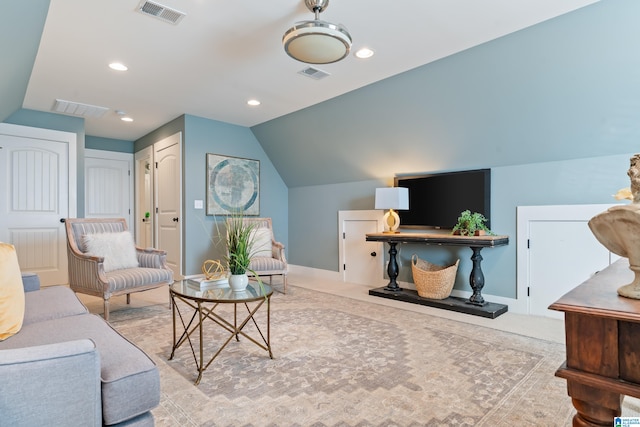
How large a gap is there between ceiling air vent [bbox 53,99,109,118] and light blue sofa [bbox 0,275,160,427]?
3845mm

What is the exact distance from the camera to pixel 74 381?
101 cm

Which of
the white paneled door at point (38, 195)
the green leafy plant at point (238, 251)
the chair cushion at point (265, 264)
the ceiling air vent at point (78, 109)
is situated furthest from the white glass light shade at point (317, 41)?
the white paneled door at point (38, 195)

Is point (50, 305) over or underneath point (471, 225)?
underneath

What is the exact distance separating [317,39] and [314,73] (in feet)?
4.01

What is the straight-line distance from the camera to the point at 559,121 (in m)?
2.96

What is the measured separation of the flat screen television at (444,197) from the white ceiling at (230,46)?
126cm

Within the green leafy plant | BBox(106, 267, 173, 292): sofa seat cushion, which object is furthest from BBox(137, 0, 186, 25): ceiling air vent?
BBox(106, 267, 173, 292): sofa seat cushion

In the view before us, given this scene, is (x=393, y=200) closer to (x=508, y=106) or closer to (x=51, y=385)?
(x=508, y=106)

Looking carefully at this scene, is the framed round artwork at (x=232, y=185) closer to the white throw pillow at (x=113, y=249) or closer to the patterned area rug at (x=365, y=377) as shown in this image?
the white throw pillow at (x=113, y=249)

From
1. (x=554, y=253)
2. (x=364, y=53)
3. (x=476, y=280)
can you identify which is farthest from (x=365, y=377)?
(x=364, y=53)

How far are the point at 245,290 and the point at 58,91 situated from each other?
3.56m

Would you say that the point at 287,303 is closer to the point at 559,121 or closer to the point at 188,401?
the point at 188,401

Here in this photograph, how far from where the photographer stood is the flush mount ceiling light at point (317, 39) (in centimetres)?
227

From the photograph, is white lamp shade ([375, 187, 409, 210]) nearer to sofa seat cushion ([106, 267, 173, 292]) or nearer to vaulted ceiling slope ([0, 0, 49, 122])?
sofa seat cushion ([106, 267, 173, 292])
